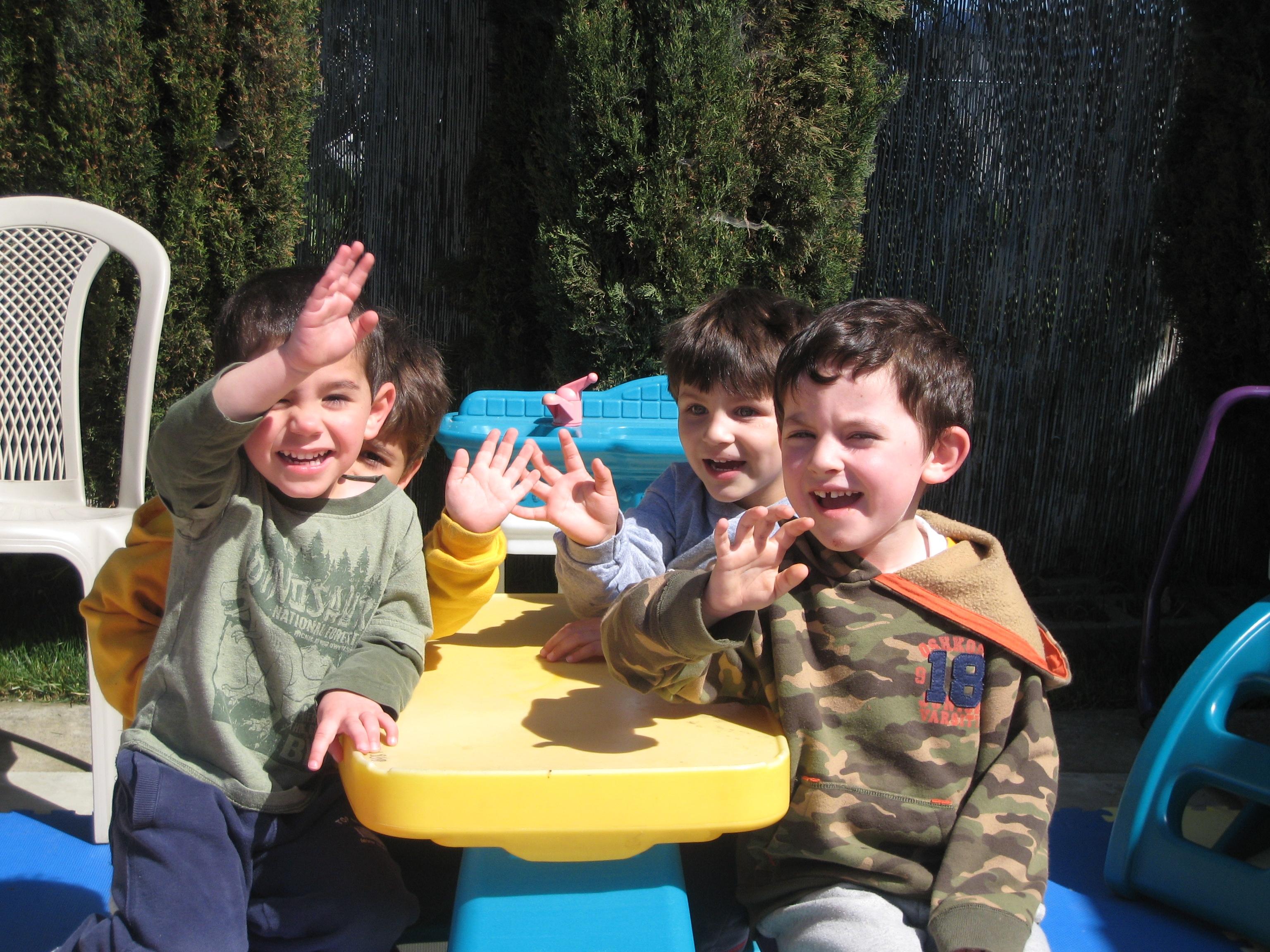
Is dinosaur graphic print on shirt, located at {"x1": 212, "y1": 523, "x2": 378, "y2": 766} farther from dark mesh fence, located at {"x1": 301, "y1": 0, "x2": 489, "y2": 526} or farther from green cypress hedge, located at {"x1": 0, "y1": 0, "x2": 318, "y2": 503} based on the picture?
dark mesh fence, located at {"x1": 301, "y1": 0, "x2": 489, "y2": 526}

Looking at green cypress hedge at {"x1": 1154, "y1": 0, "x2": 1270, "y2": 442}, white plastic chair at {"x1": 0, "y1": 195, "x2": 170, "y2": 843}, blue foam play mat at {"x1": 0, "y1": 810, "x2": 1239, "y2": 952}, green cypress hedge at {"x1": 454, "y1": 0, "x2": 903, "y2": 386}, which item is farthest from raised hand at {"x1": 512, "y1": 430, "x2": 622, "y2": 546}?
green cypress hedge at {"x1": 1154, "y1": 0, "x2": 1270, "y2": 442}

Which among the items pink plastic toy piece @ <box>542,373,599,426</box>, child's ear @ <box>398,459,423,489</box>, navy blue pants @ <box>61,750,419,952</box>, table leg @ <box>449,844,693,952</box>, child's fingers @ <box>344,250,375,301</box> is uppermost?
child's fingers @ <box>344,250,375,301</box>

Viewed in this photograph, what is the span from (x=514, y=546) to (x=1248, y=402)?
281cm

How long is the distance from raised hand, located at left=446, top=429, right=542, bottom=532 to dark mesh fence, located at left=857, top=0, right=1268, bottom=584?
2.99 m

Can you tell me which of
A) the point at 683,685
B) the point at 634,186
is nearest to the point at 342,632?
the point at 683,685

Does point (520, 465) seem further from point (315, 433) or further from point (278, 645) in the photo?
point (278, 645)

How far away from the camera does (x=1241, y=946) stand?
192cm

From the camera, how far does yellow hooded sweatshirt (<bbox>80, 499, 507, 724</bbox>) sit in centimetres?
159

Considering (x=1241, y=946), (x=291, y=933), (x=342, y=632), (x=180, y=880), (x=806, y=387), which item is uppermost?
(x=806, y=387)

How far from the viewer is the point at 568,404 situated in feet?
7.89

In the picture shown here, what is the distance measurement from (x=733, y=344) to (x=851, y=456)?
1.90 feet

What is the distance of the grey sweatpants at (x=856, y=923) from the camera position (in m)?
1.31

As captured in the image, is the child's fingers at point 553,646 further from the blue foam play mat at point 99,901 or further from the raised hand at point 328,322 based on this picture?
the blue foam play mat at point 99,901

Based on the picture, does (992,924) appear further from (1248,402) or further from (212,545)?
(1248,402)
